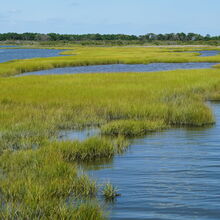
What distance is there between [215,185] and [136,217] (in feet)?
8.33

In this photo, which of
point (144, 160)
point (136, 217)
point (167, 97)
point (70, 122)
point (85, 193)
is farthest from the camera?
point (167, 97)

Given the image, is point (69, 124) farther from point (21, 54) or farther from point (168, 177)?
point (21, 54)

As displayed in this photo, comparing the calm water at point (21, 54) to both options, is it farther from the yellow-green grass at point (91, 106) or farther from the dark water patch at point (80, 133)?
the dark water patch at point (80, 133)

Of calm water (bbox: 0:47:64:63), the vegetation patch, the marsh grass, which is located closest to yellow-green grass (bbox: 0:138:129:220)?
the marsh grass

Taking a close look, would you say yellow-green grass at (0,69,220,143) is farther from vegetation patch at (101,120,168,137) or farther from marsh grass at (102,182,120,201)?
marsh grass at (102,182,120,201)

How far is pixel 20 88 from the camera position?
2667 centimetres

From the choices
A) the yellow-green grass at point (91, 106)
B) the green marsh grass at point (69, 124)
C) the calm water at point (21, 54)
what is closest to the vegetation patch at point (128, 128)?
the green marsh grass at point (69, 124)

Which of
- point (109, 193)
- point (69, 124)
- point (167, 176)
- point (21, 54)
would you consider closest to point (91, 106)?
point (69, 124)

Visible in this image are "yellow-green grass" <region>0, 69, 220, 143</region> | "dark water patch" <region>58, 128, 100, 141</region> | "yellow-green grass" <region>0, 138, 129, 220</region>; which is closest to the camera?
"yellow-green grass" <region>0, 138, 129, 220</region>

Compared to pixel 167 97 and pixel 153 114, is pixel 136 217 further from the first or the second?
pixel 167 97

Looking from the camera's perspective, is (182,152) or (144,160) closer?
(144,160)

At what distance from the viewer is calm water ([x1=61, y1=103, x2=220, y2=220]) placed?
8.49 m

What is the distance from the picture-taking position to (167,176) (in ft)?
35.3

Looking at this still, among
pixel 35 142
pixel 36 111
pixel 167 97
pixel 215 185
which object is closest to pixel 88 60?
pixel 167 97
